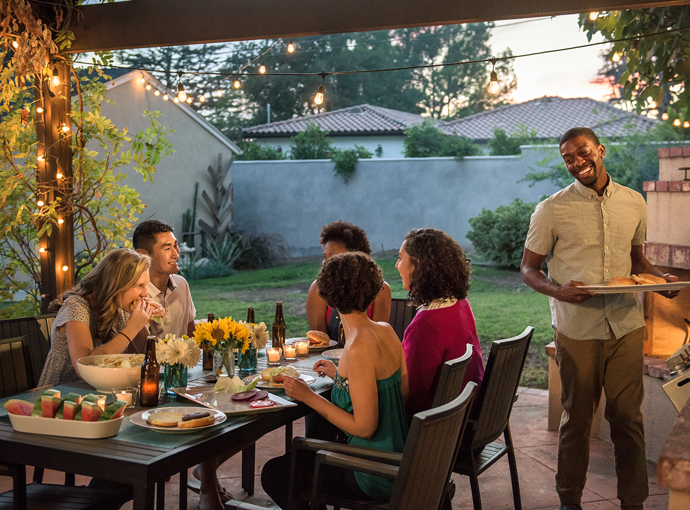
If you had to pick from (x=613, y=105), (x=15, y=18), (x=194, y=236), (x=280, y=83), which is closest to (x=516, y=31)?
(x=613, y=105)

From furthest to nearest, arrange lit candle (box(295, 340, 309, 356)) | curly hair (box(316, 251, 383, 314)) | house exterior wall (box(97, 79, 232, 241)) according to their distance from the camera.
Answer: house exterior wall (box(97, 79, 232, 241))
lit candle (box(295, 340, 309, 356))
curly hair (box(316, 251, 383, 314))

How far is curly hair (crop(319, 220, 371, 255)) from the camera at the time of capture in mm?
3553

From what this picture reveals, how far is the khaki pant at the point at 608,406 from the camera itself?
271cm

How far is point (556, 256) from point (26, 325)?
250 cm

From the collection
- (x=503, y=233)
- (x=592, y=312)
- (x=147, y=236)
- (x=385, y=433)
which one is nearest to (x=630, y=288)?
(x=592, y=312)

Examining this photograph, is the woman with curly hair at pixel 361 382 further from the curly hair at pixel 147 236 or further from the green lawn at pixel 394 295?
the green lawn at pixel 394 295

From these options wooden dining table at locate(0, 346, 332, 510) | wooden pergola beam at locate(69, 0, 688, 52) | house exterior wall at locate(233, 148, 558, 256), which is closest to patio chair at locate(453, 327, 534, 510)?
wooden dining table at locate(0, 346, 332, 510)

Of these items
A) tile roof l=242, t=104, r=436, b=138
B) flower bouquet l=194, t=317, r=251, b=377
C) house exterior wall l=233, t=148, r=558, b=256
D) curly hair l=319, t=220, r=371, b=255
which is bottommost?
→ flower bouquet l=194, t=317, r=251, b=377

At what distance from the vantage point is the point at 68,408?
1811 millimetres

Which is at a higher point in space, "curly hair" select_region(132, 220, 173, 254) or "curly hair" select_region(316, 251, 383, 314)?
"curly hair" select_region(132, 220, 173, 254)

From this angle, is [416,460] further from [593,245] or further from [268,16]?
[268,16]

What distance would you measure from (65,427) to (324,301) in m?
1.77

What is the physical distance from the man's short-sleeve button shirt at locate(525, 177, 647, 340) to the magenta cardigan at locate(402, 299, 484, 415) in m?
0.60

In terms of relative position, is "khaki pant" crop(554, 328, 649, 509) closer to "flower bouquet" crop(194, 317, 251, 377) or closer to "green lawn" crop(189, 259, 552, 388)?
"flower bouquet" crop(194, 317, 251, 377)
